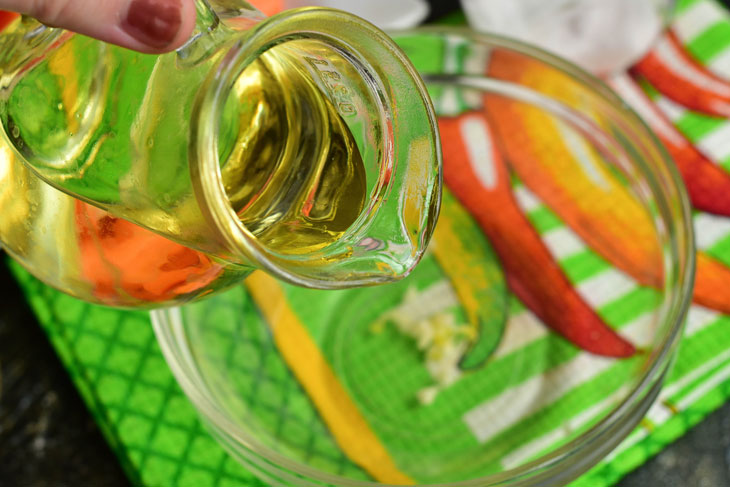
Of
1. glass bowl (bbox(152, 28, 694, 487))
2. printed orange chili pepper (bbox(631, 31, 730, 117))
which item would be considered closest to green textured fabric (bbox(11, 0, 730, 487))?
glass bowl (bbox(152, 28, 694, 487))

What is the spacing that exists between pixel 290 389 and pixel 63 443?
0.67 ft

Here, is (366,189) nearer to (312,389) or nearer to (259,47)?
(259,47)

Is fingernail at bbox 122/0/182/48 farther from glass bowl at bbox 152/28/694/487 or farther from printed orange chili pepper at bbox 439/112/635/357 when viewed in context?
printed orange chili pepper at bbox 439/112/635/357

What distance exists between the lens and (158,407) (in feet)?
2.01

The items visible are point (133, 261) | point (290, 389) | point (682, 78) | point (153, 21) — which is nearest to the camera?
point (153, 21)

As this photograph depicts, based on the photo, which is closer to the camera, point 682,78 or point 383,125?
point 383,125

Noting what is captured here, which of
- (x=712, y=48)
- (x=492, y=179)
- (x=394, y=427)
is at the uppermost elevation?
(x=712, y=48)

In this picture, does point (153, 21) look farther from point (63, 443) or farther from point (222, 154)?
point (63, 443)

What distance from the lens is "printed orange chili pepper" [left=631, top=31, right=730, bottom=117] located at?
29.3 inches

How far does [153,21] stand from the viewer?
0.33m

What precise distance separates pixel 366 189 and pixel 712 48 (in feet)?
1.79

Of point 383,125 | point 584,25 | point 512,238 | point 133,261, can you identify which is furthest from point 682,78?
point 133,261

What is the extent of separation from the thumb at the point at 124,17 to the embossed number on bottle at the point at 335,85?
9 centimetres

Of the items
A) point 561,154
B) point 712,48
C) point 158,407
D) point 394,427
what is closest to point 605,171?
point 561,154
